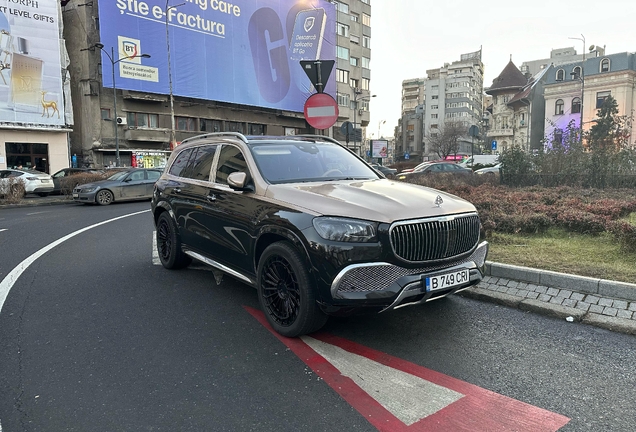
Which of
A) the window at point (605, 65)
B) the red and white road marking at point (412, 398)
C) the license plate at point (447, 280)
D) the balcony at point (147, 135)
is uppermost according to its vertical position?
the window at point (605, 65)

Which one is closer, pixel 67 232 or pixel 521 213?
pixel 521 213

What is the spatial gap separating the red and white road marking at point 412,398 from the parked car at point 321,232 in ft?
1.27

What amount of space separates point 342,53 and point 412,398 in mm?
67431

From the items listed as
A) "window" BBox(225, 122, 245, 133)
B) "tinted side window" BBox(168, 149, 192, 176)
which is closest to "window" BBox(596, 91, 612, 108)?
"window" BBox(225, 122, 245, 133)

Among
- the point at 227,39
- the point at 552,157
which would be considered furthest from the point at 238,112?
the point at 552,157

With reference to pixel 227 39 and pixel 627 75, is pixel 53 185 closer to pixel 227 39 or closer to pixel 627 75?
pixel 227 39

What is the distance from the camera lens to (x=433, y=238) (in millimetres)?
3867

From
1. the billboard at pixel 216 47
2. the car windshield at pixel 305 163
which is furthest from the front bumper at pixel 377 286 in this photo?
the billboard at pixel 216 47

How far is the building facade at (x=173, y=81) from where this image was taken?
39.4 m

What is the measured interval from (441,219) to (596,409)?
1.68 meters

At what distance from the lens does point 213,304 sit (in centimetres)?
509

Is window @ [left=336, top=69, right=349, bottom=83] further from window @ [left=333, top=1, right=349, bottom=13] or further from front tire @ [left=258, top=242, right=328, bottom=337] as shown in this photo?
front tire @ [left=258, top=242, right=328, bottom=337]

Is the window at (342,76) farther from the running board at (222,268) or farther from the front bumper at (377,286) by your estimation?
the front bumper at (377,286)

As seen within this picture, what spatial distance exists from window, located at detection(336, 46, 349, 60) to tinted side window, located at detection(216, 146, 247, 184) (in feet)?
208
